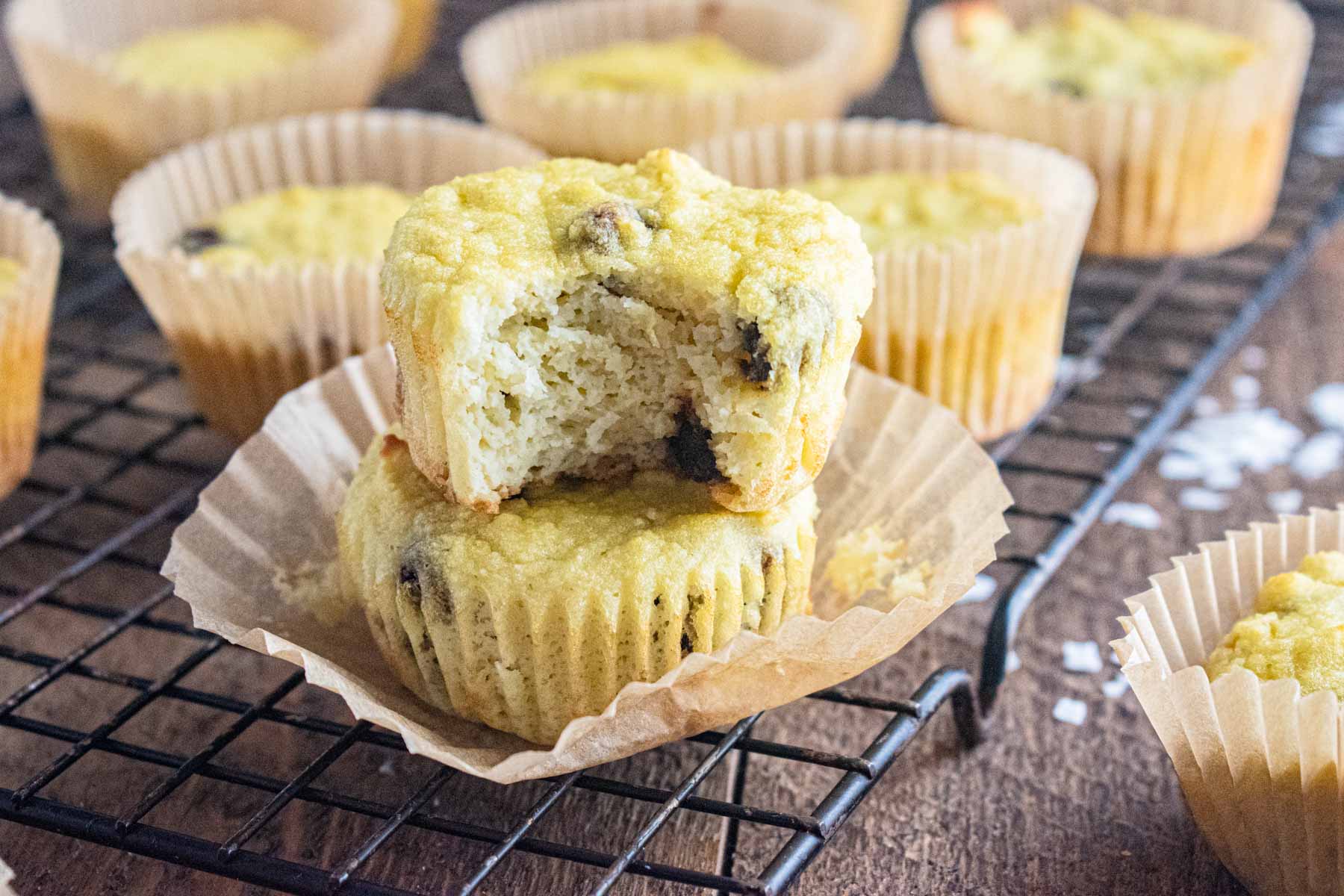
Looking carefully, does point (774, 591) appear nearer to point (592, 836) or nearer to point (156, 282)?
point (592, 836)

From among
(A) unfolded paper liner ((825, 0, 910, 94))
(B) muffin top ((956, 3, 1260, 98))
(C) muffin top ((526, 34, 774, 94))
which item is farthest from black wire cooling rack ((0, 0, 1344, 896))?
(A) unfolded paper liner ((825, 0, 910, 94))

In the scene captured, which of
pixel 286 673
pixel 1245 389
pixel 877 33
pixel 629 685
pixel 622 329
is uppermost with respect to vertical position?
pixel 622 329

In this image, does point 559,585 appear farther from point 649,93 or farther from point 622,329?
point 649,93

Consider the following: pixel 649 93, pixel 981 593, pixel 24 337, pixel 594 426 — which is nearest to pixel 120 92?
pixel 24 337

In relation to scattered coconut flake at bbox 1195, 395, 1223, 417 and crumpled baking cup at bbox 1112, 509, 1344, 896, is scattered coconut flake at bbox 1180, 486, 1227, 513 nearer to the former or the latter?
scattered coconut flake at bbox 1195, 395, 1223, 417

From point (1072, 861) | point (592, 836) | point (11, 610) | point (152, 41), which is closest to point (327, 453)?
point (11, 610)

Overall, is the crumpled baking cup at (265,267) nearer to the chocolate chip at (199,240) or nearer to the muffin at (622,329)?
the chocolate chip at (199,240)
